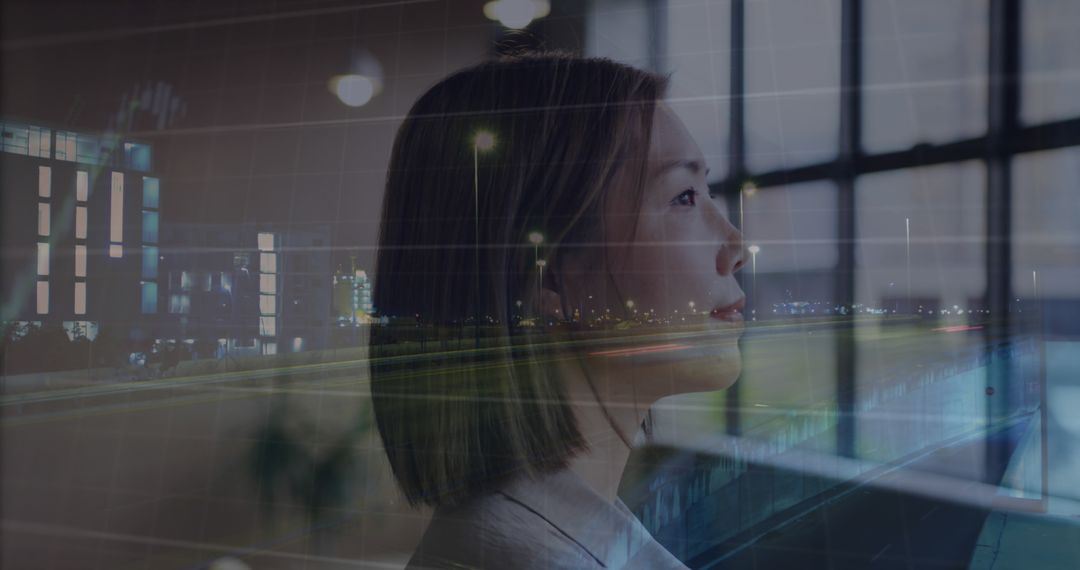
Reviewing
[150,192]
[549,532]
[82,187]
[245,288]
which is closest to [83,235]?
[82,187]

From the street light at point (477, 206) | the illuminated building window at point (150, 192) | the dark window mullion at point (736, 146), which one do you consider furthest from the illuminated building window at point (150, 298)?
the dark window mullion at point (736, 146)

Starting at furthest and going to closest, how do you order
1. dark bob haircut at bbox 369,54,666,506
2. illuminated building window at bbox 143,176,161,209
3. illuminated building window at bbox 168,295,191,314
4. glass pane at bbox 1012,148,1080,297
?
illuminated building window at bbox 143,176,161,209
illuminated building window at bbox 168,295,191,314
dark bob haircut at bbox 369,54,666,506
glass pane at bbox 1012,148,1080,297

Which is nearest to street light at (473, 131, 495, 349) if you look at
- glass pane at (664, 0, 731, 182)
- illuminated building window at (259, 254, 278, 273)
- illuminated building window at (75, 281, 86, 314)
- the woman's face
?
the woman's face

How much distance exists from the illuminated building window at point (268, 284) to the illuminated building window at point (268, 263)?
1 centimetres

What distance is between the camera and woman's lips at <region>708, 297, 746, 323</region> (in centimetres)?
120

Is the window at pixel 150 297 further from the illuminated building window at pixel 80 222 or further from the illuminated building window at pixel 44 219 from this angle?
the illuminated building window at pixel 44 219

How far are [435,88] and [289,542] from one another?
3.96 ft

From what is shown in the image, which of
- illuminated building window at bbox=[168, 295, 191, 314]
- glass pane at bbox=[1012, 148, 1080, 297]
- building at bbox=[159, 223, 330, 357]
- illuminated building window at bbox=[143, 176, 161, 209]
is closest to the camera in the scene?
glass pane at bbox=[1012, 148, 1080, 297]

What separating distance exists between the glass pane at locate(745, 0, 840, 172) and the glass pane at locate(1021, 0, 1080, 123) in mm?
293

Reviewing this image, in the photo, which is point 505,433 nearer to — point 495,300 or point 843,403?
point 495,300

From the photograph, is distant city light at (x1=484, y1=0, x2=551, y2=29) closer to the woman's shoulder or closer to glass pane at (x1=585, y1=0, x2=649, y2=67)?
glass pane at (x1=585, y1=0, x2=649, y2=67)

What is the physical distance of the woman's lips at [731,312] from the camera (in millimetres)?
1201

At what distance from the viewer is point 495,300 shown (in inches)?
54.2

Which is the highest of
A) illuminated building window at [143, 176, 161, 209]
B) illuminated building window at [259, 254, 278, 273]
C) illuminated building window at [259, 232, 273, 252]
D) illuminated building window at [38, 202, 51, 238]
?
illuminated building window at [143, 176, 161, 209]
